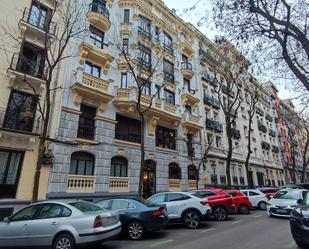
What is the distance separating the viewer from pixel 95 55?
17281mm

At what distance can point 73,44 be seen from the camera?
55.0ft

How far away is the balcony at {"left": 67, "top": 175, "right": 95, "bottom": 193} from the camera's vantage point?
46.6 feet

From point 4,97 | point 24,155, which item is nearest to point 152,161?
point 24,155

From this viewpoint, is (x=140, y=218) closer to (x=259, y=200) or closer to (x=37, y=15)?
(x=259, y=200)

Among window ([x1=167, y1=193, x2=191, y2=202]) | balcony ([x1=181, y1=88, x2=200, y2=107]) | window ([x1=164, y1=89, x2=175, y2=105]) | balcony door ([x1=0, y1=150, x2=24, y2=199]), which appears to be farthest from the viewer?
balcony ([x1=181, y1=88, x2=200, y2=107])

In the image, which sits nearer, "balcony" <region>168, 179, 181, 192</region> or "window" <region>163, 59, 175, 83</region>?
"balcony" <region>168, 179, 181, 192</region>

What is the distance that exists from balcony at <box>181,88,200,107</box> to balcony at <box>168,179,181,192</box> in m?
7.86

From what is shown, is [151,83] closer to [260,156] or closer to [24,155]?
[24,155]

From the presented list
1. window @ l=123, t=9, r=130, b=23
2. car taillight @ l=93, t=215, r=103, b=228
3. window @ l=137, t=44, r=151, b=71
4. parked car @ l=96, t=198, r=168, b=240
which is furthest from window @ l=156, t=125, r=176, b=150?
car taillight @ l=93, t=215, r=103, b=228

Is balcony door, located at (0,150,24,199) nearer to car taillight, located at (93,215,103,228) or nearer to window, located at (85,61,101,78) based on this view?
window, located at (85,61,101,78)

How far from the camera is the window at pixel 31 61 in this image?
1389cm

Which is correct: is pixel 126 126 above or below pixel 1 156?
above

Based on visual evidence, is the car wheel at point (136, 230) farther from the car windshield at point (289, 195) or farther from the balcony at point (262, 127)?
the balcony at point (262, 127)

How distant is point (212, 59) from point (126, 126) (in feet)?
52.0
